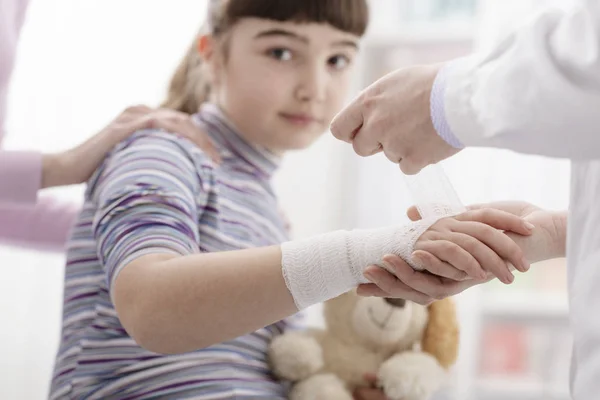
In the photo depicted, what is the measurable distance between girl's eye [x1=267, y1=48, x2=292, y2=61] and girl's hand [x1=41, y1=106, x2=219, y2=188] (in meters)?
0.17

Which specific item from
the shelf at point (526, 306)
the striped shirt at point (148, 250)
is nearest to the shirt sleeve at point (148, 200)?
the striped shirt at point (148, 250)

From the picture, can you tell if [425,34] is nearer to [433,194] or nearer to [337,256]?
[433,194]

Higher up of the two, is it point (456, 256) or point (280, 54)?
point (280, 54)

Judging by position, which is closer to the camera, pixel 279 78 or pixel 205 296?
pixel 205 296

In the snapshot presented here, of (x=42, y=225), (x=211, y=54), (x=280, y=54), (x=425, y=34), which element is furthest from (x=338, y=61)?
(x=425, y=34)

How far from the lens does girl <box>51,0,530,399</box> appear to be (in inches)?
38.7

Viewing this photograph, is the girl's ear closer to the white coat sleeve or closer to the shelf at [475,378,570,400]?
the white coat sleeve

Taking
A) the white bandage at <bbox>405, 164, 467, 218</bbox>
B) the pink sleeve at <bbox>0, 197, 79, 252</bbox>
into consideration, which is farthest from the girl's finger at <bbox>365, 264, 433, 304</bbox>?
the pink sleeve at <bbox>0, 197, 79, 252</bbox>

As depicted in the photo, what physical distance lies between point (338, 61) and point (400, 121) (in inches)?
20.8

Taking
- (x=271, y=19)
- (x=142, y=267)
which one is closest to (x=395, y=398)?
(x=142, y=267)

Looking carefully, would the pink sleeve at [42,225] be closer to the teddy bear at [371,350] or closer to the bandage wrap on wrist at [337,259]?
the teddy bear at [371,350]

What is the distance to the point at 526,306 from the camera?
242 centimetres

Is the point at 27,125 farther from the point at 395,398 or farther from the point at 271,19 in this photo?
the point at 395,398

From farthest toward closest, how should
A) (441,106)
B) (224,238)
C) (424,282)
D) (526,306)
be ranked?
1. (526,306)
2. (224,238)
3. (424,282)
4. (441,106)
